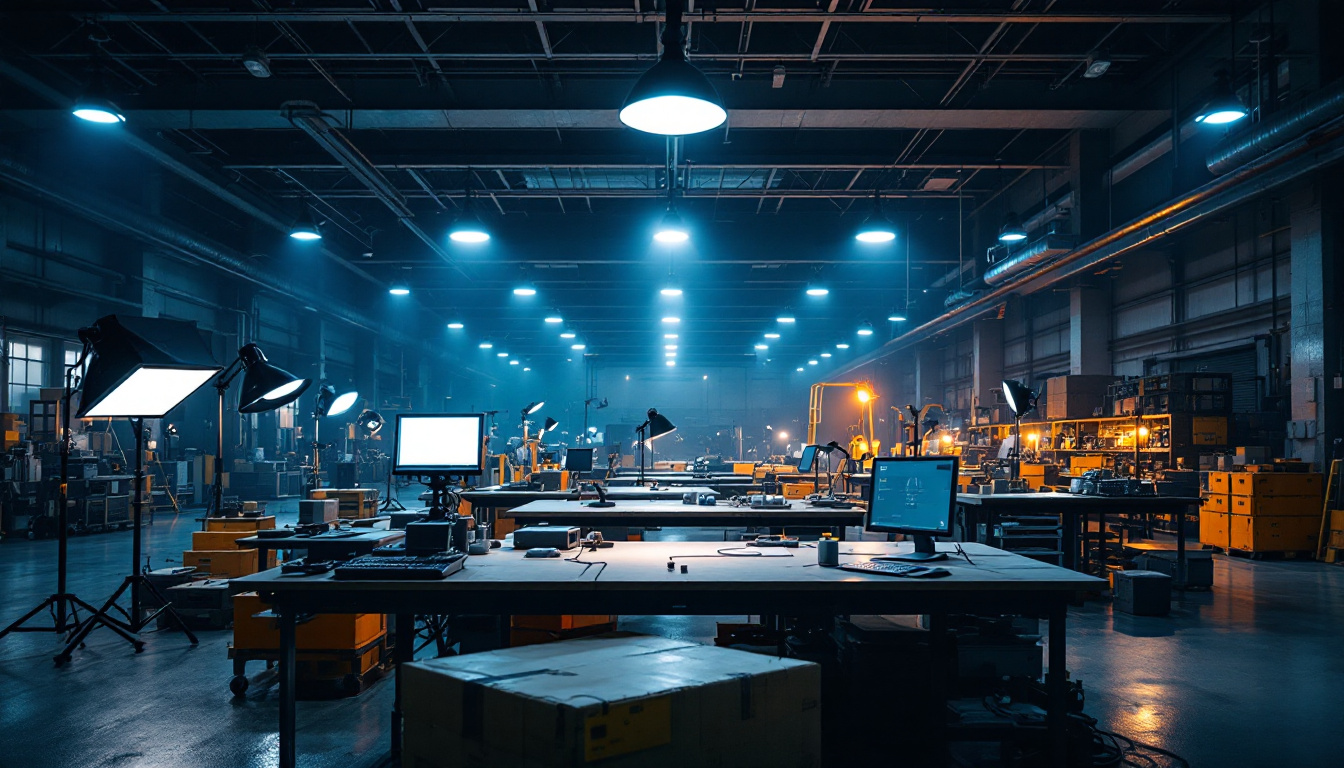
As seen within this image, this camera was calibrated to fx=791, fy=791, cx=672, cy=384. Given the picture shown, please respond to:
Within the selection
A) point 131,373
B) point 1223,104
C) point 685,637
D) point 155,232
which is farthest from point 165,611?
point 1223,104

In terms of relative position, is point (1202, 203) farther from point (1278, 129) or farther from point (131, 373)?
point (131, 373)

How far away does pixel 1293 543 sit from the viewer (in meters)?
8.77

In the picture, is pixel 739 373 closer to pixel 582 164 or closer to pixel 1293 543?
pixel 582 164

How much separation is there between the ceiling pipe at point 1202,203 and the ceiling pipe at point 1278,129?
74 millimetres

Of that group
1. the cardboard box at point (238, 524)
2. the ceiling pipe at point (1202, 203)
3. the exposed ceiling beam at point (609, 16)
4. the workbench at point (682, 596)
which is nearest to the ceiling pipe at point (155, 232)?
the exposed ceiling beam at point (609, 16)

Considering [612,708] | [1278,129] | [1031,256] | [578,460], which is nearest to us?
[612,708]

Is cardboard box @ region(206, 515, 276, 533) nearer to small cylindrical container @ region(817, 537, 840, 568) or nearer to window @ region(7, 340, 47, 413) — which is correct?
small cylindrical container @ region(817, 537, 840, 568)

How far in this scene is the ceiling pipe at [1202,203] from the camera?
701 cm

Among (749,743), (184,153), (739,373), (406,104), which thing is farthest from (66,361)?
(739,373)

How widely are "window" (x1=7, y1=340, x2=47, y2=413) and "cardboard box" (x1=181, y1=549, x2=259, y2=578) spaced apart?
7.90 metres

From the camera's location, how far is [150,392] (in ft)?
16.1

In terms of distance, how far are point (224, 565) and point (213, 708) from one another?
230cm

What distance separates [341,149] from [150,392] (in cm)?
569

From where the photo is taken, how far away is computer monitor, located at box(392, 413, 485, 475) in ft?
12.3
